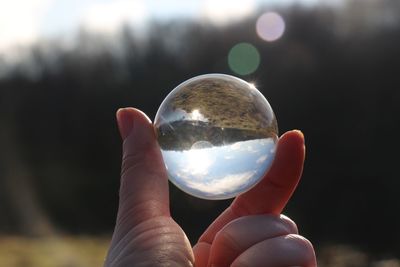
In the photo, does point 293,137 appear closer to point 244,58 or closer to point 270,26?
point 244,58

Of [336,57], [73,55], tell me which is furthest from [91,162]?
[336,57]

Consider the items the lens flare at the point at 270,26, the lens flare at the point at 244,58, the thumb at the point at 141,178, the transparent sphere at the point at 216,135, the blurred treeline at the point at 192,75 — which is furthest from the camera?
the lens flare at the point at 270,26

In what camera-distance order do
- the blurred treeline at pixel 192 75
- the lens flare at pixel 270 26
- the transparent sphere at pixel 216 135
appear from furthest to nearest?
the lens flare at pixel 270 26 < the blurred treeline at pixel 192 75 < the transparent sphere at pixel 216 135

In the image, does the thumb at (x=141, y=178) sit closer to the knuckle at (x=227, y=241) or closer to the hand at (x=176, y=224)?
the hand at (x=176, y=224)

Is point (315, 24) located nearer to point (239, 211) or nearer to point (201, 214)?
point (201, 214)

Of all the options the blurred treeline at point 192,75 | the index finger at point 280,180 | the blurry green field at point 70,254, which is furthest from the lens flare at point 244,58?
the index finger at point 280,180

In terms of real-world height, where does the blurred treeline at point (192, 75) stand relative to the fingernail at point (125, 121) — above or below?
below

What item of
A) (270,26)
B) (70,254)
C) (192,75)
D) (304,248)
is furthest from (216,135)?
(270,26)
